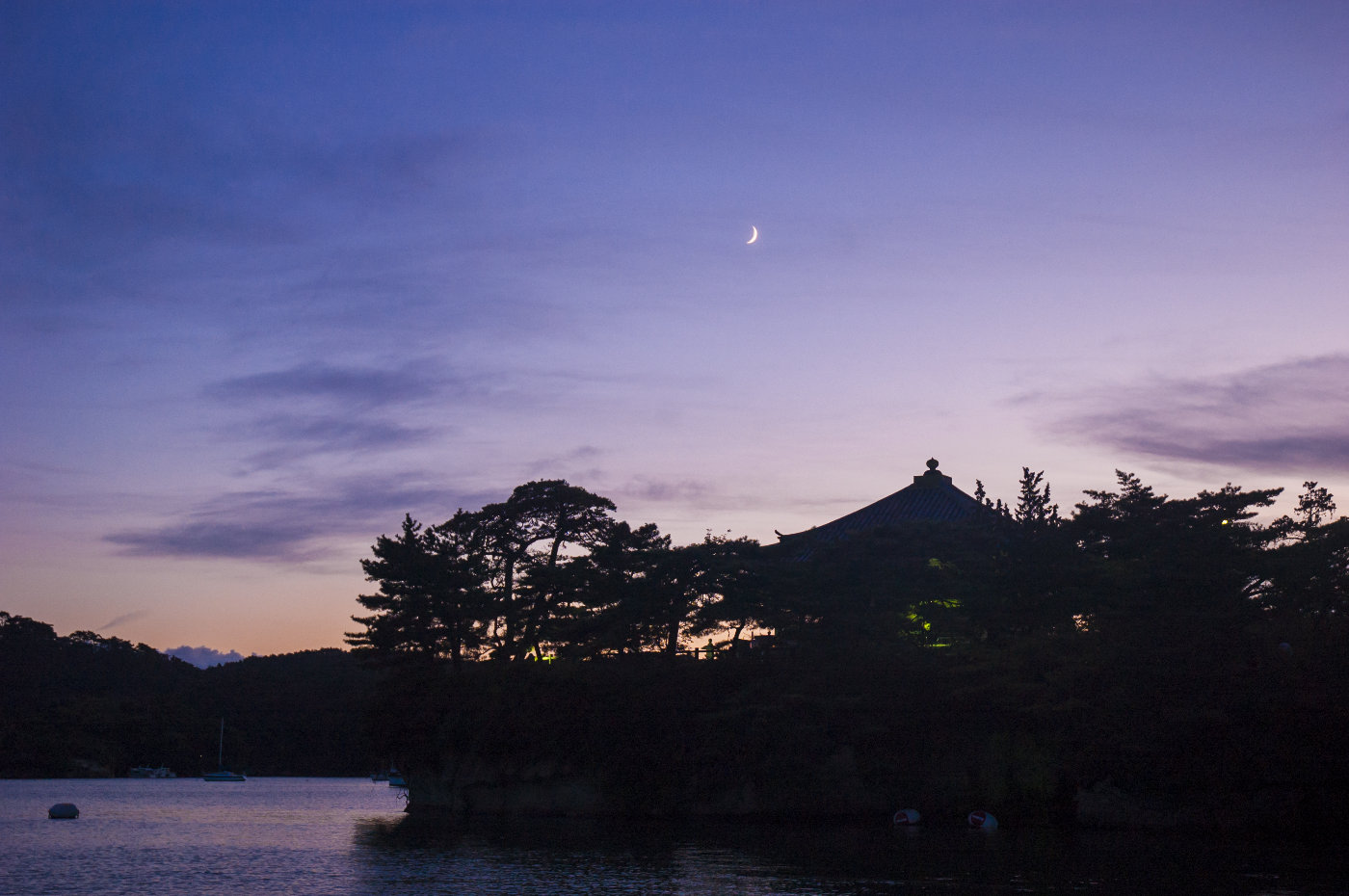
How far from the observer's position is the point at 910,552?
175 feet

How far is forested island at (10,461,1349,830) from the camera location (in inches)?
1667

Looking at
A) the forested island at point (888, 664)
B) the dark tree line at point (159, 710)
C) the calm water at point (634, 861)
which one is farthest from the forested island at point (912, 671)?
the dark tree line at point (159, 710)

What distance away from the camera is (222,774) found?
13975cm

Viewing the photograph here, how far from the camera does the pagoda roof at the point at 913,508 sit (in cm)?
6406

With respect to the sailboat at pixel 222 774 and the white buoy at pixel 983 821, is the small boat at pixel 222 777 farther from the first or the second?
the white buoy at pixel 983 821

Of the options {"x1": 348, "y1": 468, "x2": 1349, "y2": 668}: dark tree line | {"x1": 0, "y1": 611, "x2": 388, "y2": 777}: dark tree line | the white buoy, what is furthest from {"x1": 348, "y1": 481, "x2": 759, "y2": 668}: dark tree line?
{"x1": 0, "y1": 611, "x2": 388, "y2": 777}: dark tree line

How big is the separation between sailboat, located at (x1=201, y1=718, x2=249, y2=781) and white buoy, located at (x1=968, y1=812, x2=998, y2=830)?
4530 inches

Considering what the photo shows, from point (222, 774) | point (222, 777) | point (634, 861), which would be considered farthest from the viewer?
point (222, 774)

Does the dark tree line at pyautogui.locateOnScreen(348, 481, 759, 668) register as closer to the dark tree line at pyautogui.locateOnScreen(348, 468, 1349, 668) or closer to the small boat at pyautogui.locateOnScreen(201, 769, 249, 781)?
the dark tree line at pyautogui.locateOnScreen(348, 468, 1349, 668)

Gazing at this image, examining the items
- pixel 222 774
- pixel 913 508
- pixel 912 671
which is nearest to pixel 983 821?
Answer: pixel 912 671

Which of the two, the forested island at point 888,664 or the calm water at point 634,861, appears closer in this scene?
the calm water at point 634,861

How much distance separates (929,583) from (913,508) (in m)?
13.1

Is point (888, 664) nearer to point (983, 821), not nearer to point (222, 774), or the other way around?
point (983, 821)

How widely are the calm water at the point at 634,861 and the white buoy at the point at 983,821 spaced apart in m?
1.29
